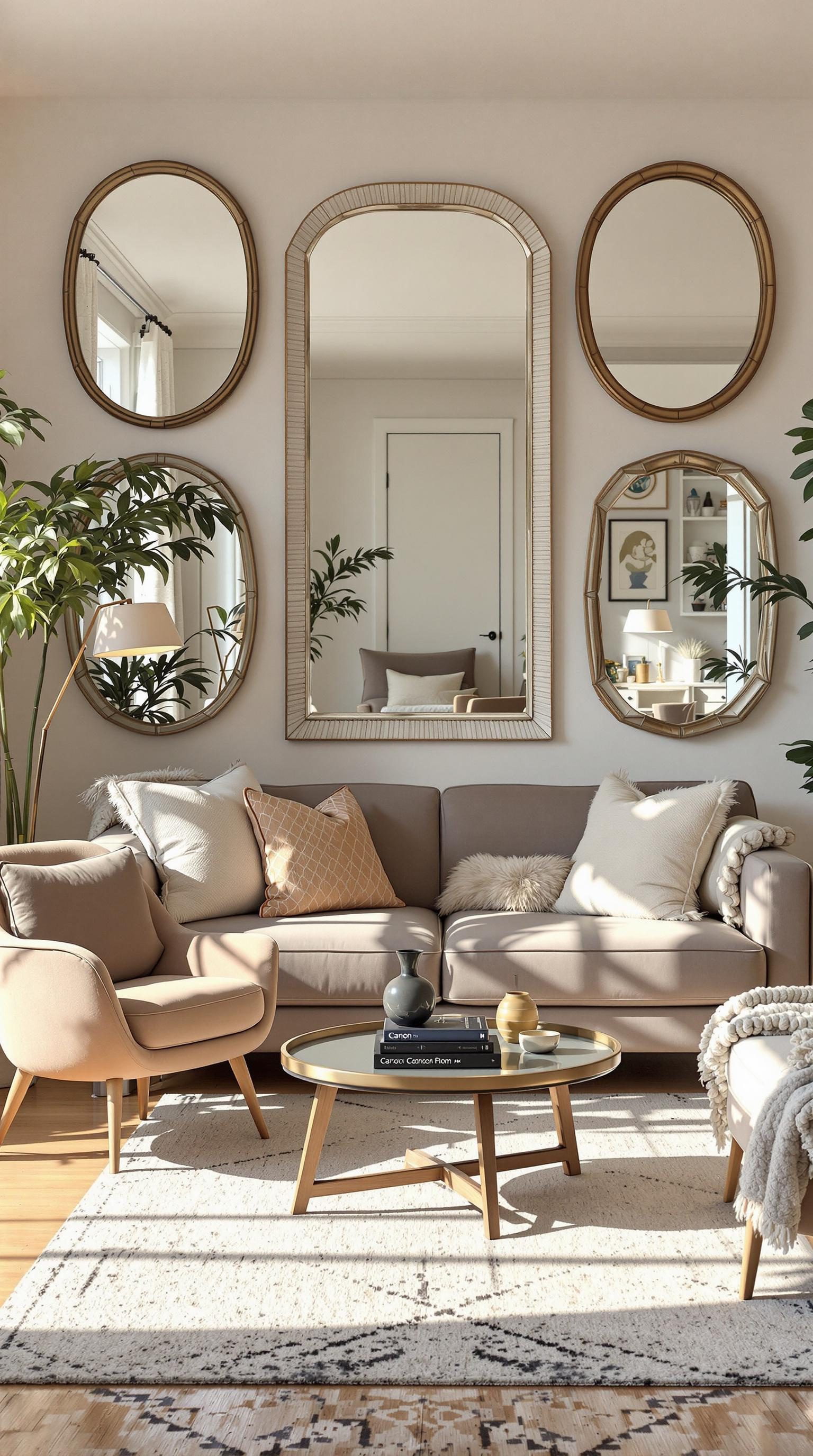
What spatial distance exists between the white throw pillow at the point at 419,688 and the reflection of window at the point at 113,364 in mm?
1402

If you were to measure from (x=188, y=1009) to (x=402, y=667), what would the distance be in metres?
1.85

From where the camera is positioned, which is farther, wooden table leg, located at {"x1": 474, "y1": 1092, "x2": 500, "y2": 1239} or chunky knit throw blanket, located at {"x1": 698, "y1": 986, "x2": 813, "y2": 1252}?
wooden table leg, located at {"x1": 474, "y1": 1092, "x2": 500, "y2": 1239}

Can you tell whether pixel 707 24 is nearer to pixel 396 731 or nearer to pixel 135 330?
pixel 135 330

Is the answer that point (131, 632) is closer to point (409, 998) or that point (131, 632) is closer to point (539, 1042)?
point (409, 998)

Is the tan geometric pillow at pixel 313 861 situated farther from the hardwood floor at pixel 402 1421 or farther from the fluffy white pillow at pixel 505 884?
the hardwood floor at pixel 402 1421

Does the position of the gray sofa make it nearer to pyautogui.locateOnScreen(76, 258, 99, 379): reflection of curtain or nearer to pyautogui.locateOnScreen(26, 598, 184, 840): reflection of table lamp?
pyautogui.locateOnScreen(26, 598, 184, 840): reflection of table lamp

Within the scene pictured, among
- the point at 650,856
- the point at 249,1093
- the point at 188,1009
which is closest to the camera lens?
the point at 188,1009

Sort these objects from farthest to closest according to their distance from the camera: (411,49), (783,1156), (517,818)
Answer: (517,818) < (411,49) < (783,1156)

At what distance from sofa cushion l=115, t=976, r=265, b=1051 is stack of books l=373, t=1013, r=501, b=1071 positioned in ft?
1.74

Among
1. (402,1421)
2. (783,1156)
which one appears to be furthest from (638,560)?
(402,1421)

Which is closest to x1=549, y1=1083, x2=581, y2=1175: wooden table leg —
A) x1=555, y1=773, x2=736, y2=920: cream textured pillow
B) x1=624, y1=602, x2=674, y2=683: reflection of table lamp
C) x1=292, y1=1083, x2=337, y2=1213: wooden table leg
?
x1=292, y1=1083, x2=337, y2=1213: wooden table leg

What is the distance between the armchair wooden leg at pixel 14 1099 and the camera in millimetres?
2852

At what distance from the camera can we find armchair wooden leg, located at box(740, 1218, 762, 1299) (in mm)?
2133

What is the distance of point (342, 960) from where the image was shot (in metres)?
3.31
